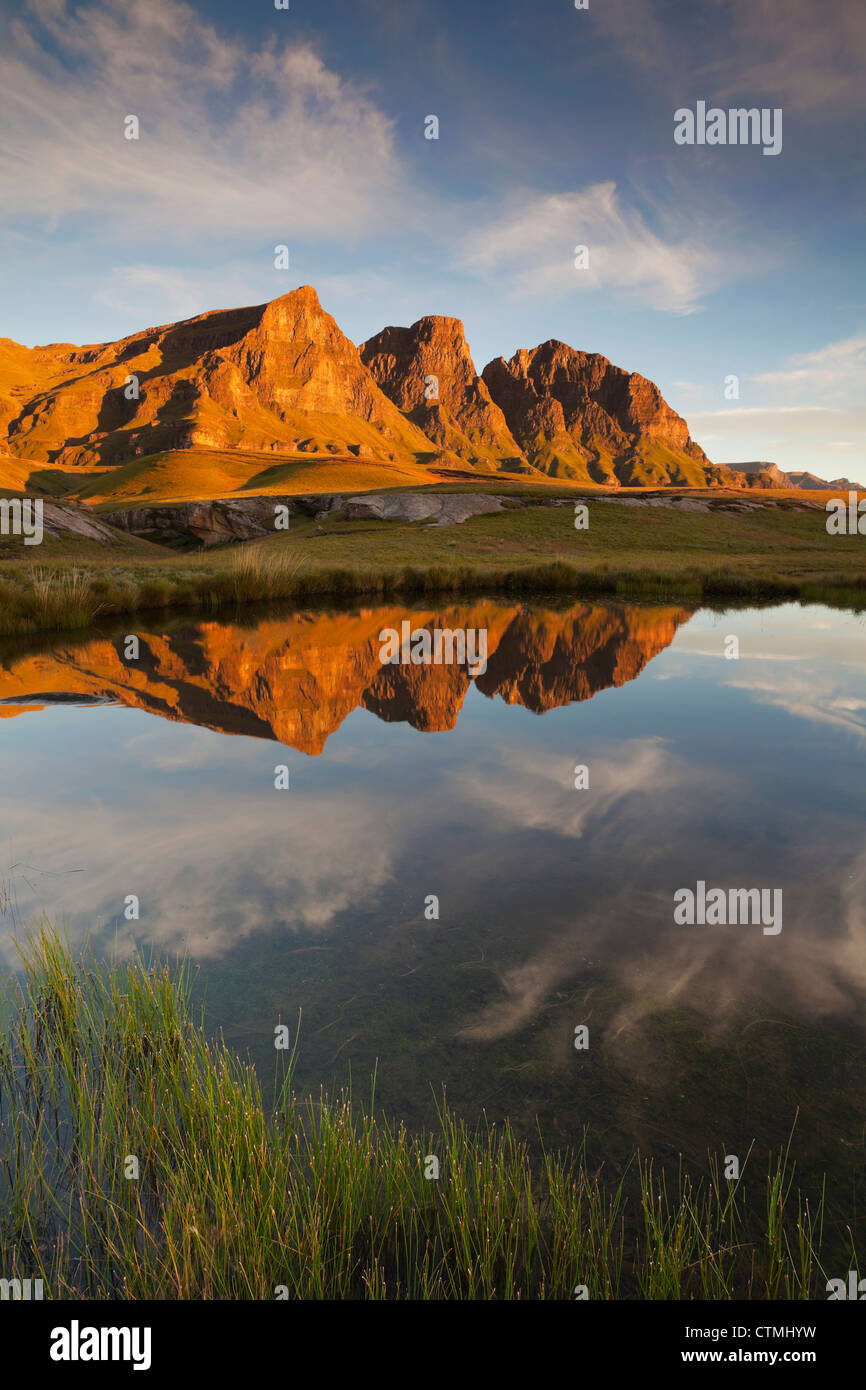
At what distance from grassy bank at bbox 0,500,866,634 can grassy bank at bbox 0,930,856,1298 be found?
17286 millimetres

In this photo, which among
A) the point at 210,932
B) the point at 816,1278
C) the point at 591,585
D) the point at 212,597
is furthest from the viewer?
the point at 591,585

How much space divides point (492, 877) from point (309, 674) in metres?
8.76

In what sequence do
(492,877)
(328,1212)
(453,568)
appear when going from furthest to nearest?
(453,568) → (492,877) → (328,1212)

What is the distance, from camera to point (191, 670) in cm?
1408

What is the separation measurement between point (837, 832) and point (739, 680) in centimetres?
771

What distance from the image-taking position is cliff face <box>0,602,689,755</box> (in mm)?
11250

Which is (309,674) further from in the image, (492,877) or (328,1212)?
(328,1212)

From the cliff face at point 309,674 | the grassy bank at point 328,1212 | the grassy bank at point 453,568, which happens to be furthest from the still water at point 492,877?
the grassy bank at point 453,568

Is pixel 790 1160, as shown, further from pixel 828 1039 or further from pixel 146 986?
pixel 146 986

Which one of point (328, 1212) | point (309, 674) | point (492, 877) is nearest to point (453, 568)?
point (309, 674)

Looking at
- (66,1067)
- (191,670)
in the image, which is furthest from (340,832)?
(191,670)

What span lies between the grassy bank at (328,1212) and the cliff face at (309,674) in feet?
21.9

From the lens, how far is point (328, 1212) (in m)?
2.45

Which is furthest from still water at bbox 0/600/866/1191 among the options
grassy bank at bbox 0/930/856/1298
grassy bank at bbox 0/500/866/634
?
grassy bank at bbox 0/500/866/634
